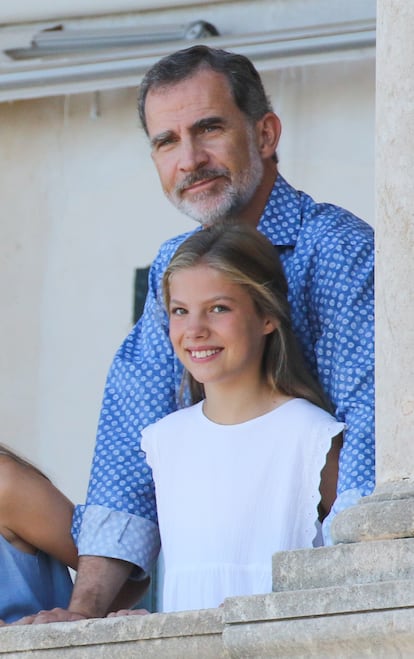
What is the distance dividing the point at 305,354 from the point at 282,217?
34 cm

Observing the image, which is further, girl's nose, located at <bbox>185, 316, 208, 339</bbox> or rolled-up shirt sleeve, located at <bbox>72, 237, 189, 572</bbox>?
rolled-up shirt sleeve, located at <bbox>72, 237, 189, 572</bbox>

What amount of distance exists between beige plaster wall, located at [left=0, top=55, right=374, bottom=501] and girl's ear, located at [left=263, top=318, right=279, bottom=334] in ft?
7.67

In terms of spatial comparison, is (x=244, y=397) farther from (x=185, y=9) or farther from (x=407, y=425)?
(x=185, y=9)

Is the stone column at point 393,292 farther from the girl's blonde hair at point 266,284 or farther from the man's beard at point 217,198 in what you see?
the man's beard at point 217,198

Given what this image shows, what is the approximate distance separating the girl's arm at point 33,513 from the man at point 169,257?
50mm

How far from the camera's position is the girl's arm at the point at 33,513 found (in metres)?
4.32

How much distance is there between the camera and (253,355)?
4293 mm

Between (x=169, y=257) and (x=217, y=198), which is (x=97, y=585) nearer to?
(x=169, y=257)

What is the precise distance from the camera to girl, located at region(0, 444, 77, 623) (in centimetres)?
433

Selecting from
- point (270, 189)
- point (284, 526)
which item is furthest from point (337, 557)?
point (270, 189)

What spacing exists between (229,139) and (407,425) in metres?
1.22

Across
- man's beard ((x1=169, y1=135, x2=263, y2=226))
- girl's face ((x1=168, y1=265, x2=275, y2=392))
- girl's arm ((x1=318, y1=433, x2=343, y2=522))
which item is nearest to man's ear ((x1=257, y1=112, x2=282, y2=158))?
man's beard ((x1=169, y1=135, x2=263, y2=226))

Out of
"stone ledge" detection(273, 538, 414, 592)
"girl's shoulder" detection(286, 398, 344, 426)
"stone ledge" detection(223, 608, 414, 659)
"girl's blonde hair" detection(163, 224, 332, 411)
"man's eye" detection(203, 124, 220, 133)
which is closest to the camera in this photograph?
"stone ledge" detection(223, 608, 414, 659)

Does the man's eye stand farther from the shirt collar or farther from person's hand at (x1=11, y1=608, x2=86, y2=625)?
person's hand at (x1=11, y1=608, x2=86, y2=625)
